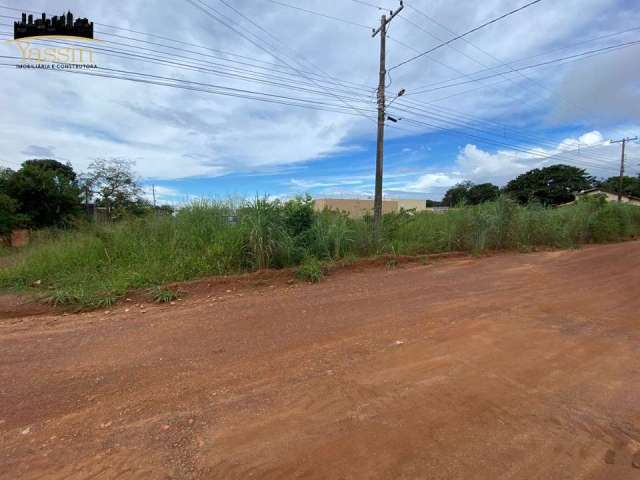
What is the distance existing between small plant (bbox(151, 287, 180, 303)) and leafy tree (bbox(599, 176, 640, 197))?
6758 centimetres

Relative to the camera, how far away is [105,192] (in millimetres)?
25578

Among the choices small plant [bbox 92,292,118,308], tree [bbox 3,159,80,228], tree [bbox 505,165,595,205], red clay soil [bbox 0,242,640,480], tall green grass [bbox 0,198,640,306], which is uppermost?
tree [bbox 505,165,595,205]

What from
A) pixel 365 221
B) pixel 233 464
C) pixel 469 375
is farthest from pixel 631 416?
pixel 365 221

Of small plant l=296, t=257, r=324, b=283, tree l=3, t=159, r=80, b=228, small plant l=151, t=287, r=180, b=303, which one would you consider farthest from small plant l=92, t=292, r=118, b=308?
tree l=3, t=159, r=80, b=228

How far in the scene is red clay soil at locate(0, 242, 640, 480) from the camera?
1.81 m

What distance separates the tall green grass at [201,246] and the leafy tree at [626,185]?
6108 cm

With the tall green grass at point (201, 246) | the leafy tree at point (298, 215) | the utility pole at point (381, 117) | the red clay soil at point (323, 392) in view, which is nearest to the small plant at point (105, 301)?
the tall green grass at point (201, 246)

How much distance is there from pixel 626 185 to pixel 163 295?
75.1 m

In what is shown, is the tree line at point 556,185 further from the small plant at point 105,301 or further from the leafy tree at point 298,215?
the small plant at point 105,301

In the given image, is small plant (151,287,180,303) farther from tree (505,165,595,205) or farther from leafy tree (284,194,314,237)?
tree (505,165,595,205)

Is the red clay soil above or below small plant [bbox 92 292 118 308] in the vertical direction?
below

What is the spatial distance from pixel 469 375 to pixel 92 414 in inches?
115

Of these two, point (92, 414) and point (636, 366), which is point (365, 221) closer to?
point (636, 366)

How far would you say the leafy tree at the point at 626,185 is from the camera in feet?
173
